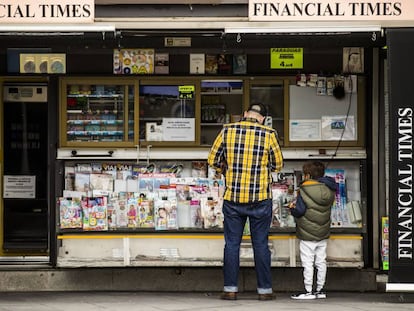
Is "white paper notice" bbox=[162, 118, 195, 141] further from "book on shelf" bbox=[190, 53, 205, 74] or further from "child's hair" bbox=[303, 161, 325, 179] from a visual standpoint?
"child's hair" bbox=[303, 161, 325, 179]

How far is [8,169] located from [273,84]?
3.47 m

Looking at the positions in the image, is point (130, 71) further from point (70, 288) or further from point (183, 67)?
point (70, 288)

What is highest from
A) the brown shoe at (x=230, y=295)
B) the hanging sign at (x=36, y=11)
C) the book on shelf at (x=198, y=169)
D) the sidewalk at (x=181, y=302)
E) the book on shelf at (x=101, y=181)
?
the hanging sign at (x=36, y=11)

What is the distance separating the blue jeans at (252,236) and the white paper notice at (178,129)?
1.20 metres

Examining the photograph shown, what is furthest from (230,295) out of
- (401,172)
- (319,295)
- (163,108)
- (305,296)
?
(163,108)

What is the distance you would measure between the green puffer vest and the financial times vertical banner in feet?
3.27

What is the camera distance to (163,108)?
1073cm

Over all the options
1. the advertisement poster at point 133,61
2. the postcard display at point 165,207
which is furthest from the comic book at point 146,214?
the advertisement poster at point 133,61

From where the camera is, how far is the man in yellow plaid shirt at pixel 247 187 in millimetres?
9688

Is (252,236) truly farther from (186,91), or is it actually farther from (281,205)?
(186,91)

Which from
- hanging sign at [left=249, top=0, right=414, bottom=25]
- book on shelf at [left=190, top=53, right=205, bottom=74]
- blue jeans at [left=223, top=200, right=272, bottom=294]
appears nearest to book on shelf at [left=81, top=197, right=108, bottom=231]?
blue jeans at [left=223, top=200, right=272, bottom=294]

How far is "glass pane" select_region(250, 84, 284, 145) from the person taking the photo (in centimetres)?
1074

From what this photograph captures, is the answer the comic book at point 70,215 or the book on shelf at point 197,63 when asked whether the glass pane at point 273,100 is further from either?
the comic book at point 70,215

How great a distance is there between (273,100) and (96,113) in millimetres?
1996
